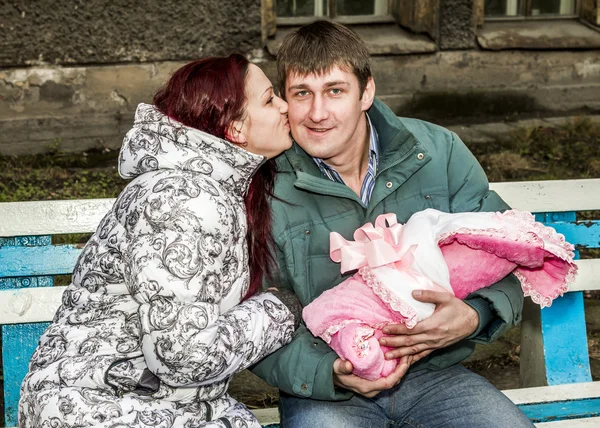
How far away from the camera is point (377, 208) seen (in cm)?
317

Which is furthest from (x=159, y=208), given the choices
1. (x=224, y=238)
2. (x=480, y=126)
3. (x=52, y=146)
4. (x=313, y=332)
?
(x=480, y=126)

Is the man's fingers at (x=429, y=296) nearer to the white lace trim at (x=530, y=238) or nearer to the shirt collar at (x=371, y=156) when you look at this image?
the white lace trim at (x=530, y=238)

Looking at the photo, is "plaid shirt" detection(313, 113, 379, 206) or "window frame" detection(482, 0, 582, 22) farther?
"window frame" detection(482, 0, 582, 22)

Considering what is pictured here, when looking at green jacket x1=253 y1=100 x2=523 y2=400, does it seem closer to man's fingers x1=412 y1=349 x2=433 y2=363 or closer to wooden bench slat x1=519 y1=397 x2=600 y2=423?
man's fingers x1=412 y1=349 x2=433 y2=363

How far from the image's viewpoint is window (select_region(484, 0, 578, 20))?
27.5 feet

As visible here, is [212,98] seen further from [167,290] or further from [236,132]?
[167,290]

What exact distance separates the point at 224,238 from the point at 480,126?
5486 millimetres

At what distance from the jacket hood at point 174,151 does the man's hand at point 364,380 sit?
26.0 inches

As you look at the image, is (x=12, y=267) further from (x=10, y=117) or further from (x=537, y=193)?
(x=10, y=117)

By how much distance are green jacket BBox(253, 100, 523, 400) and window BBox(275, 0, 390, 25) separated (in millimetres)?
4786

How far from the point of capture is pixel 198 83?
110 inches

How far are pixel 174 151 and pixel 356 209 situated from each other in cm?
77

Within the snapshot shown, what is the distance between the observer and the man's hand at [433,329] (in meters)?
2.79

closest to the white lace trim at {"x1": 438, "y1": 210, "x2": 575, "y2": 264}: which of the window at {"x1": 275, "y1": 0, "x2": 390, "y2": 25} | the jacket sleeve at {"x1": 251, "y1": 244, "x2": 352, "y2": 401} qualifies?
the jacket sleeve at {"x1": 251, "y1": 244, "x2": 352, "y2": 401}
